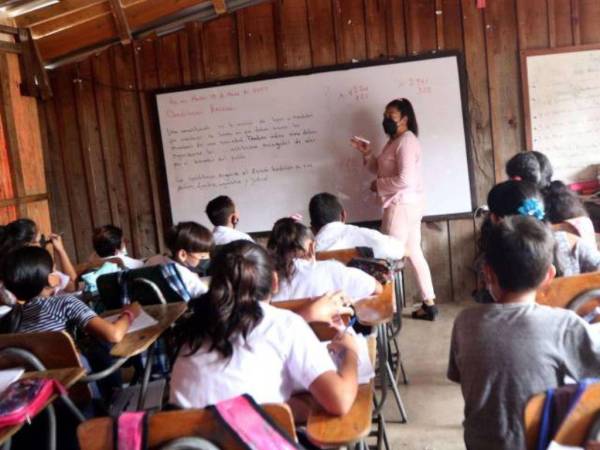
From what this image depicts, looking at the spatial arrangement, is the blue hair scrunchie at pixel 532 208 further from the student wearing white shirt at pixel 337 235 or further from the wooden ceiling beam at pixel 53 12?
the wooden ceiling beam at pixel 53 12

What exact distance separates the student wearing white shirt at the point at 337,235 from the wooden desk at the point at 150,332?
84 centimetres

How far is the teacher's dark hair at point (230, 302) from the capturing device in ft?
4.62

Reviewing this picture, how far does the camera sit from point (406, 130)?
14.2 feet

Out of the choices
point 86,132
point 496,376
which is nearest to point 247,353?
point 496,376

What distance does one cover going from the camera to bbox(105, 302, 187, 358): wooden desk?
2.05 m

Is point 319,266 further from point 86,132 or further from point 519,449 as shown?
point 86,132

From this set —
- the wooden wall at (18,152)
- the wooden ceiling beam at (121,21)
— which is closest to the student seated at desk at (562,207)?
the wooden ceiling beam at (121,21)

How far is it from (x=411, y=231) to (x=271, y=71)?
1.57 meters

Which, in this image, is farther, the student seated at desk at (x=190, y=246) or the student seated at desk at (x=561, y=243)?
the student seated at desk at (x=190, y=246)

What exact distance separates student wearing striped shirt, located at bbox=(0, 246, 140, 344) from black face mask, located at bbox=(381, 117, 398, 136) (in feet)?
8.50

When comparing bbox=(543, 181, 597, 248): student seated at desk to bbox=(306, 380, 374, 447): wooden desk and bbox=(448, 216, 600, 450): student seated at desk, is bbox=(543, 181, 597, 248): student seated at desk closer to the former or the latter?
bbox=(448, 216, 600, 450): student seated at desk

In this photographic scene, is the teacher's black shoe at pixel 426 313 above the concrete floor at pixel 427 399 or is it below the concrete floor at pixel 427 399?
above

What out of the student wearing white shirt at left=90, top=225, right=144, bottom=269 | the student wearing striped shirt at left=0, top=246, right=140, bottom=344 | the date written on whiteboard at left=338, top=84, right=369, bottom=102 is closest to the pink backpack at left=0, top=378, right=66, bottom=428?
the student wearing striped shirt at left=0, top=246, right=140, bottom=344

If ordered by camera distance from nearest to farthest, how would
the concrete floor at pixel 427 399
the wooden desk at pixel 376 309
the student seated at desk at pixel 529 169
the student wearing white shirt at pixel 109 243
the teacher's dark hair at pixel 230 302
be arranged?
the teacher's dark hair at pixel 230 302 → the wooden desk at pixel 376 309 → the concrete floor at pixel 427 399 → the student seated at desk at pixel 529 169 → the student wearing white shirt at pixel 109 243
